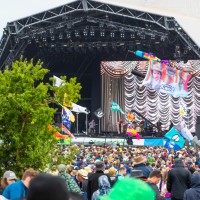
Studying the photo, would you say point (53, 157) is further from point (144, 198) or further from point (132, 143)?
point (132, 143)

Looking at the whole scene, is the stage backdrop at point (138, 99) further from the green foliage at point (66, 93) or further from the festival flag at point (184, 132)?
the green foliage at point (66, 93)

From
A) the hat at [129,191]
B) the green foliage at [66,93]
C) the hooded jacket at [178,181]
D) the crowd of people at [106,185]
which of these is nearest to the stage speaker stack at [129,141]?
the crowd of people at [106,185]

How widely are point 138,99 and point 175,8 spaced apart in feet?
24.7

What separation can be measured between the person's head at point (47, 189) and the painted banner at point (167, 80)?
2482 centimetres

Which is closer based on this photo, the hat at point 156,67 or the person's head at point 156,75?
the person's head at point 156,75

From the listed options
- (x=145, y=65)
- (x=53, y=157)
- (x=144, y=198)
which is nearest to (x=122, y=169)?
(x=53, y=157)

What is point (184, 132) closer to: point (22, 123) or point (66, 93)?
point (66, 93)

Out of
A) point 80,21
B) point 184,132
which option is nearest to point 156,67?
point 80,21

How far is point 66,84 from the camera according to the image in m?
10.7

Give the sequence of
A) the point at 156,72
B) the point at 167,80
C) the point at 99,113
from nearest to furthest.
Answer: the point at 167,80 < the point at 156,72 < the point at 99,113

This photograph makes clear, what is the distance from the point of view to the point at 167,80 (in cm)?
2786

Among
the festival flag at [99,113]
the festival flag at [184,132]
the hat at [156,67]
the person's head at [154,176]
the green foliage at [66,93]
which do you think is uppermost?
the hat at [156,67]

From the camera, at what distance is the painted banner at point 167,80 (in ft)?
90.2

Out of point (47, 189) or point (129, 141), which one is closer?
point (47, 189)
